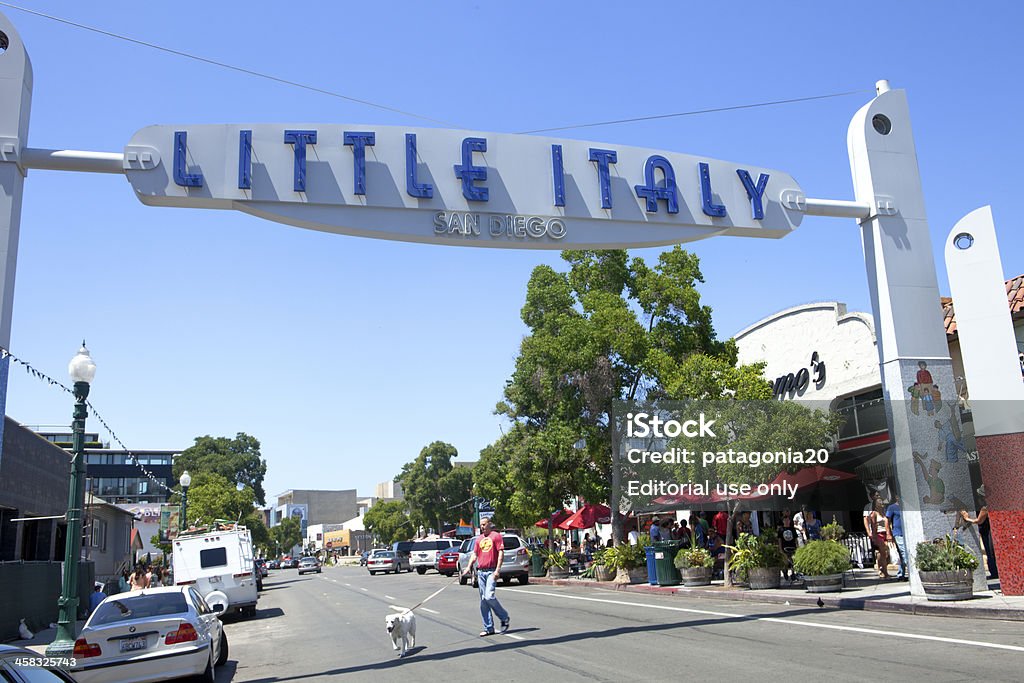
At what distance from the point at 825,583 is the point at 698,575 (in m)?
5.28

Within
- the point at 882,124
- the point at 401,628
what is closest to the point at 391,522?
the point at 882,124

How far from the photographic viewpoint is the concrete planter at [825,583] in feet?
54.2

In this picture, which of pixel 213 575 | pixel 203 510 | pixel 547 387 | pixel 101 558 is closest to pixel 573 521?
pixel 547 387

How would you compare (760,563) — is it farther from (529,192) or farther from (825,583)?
(529,192)

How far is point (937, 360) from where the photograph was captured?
1482cm

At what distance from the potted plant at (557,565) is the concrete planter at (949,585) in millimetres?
19633

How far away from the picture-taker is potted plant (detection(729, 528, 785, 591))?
18.9 meters

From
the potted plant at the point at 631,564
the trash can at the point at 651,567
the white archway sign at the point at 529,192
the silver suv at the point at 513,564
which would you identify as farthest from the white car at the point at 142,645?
the silver suv at the point at 513,564

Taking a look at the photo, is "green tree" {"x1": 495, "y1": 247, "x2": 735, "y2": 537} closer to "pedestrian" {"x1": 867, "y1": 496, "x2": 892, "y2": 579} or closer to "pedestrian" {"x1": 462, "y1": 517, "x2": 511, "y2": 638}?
"pedestrian" {"x1": 867, "y1": 496, "x2": 892, "y2": 579}

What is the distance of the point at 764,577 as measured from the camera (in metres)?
18.8

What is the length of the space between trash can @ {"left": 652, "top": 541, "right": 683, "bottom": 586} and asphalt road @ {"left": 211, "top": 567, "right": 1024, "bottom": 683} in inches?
189

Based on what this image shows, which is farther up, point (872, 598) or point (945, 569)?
point (945, 569)

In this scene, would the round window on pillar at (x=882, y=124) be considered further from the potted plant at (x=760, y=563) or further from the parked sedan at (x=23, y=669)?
the parked sedan at (x=23, y=669)

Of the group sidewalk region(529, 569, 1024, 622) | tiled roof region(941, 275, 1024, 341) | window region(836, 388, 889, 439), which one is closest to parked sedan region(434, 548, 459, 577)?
sidewalk region(529, 569, 1024, 622)
